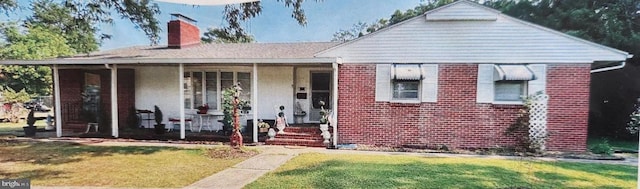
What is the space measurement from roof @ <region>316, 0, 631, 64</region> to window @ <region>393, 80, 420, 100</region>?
12.0 inches

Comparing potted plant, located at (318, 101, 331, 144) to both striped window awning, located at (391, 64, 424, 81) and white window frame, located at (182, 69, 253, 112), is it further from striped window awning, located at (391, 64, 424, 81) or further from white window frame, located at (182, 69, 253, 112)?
white window frame, located at (182, 69, 253, 112)

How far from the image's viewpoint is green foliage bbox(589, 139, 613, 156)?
2129 mm

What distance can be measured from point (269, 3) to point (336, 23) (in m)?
0.44

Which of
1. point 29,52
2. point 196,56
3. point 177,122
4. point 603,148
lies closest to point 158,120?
point 177,122

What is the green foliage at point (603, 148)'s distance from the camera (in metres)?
2.13

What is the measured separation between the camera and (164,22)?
7.94 ft

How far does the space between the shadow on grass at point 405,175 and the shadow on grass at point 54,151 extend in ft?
5.87

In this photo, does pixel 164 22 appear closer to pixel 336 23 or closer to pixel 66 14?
pixel 66 14

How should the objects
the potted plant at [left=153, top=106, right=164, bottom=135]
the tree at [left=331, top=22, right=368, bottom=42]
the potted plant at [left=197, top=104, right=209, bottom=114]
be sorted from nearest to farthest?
the tree at [left=331, top=22, right=368, bottom=42]
the potted plant at [left=153, top=106, right=164, bottom=135]
the potted plant at [left=197, top=104, right=209, bottom=114]

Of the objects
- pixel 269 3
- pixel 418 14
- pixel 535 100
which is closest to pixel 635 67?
pixel 535 100

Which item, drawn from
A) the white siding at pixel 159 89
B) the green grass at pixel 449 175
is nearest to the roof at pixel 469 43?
the green grass at pixel 449 175

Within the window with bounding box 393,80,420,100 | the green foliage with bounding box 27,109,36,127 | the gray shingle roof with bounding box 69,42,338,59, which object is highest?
the gray shingle roof with bounding box 69,42,338,59

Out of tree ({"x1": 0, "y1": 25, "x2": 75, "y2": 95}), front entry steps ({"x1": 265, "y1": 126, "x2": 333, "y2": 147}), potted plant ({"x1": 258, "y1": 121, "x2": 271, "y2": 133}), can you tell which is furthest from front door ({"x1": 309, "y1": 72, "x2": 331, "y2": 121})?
tree ({"x1": 0, "y1": 25, "x2": 75, "y2": 95})

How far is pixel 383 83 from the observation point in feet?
11.8
